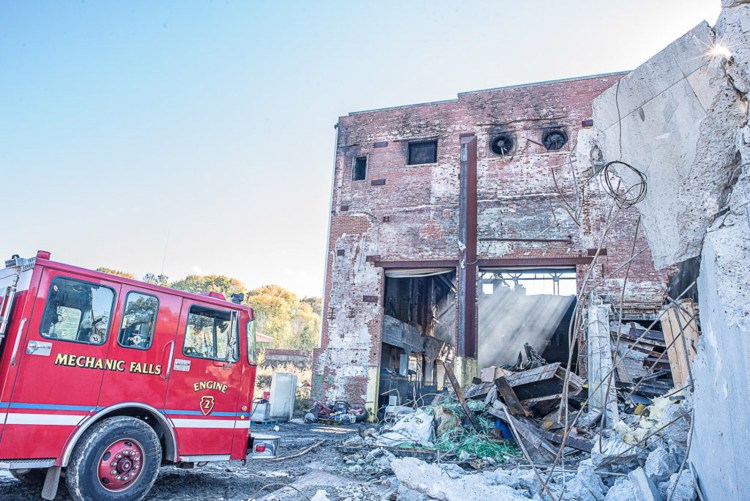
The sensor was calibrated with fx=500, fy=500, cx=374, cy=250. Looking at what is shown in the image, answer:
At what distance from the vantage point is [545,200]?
14883 mm

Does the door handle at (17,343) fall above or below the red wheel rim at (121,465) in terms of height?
above

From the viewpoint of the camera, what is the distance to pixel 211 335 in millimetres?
6414

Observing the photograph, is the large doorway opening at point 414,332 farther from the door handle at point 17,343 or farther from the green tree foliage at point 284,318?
the green tree foliage at point 284,318

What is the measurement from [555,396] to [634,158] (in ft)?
22.7

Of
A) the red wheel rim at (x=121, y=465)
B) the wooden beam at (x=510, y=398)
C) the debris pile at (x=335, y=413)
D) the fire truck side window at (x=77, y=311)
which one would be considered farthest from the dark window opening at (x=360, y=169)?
the red wheel rim at (x=121, y=465)

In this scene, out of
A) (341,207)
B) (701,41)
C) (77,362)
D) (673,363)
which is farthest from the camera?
(341,207)

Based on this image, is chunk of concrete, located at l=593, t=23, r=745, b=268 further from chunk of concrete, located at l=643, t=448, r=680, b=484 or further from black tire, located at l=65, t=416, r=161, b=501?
black tire, located at l=65, t=416, r=161, b=501

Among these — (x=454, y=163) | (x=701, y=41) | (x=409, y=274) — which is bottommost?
(x=701, y=41)

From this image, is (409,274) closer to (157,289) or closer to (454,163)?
(454,163)

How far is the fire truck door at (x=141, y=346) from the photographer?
5.36 metres

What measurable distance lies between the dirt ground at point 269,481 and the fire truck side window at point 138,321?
1.78 metres

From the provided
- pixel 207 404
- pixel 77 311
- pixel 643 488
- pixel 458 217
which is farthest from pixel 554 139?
pixel 77 311

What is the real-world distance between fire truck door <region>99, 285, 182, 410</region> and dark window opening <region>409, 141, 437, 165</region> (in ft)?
39.9

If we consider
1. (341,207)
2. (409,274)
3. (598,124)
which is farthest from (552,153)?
(598,124)
